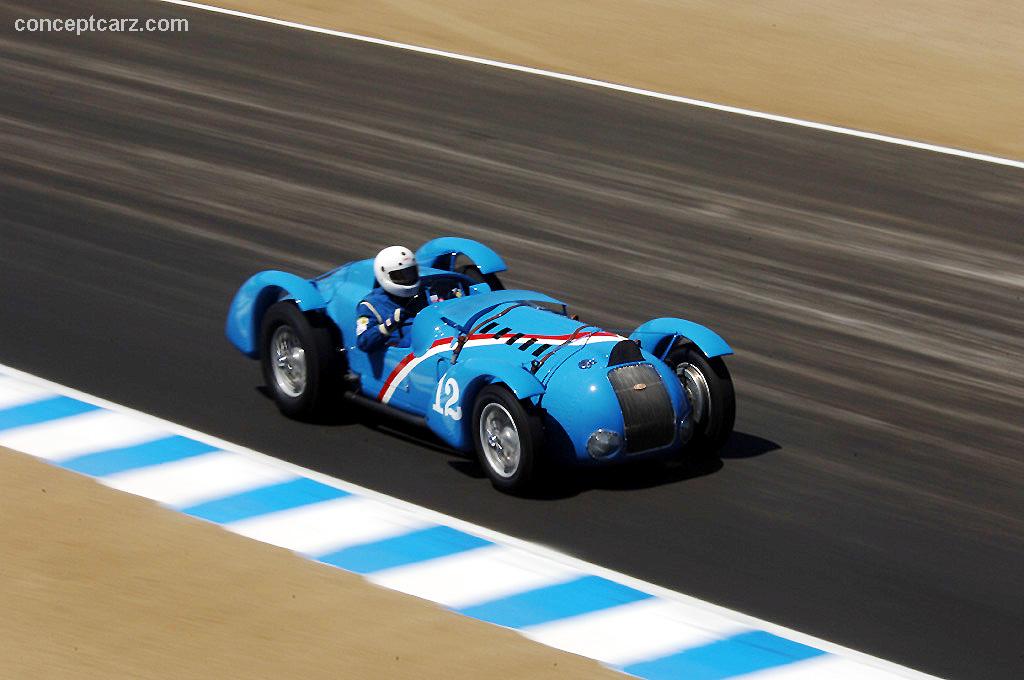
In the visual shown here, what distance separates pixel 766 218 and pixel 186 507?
27.5 feet

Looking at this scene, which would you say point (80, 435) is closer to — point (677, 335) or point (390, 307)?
point (390, 307)

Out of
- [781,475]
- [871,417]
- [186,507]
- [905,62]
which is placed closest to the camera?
[186,507]

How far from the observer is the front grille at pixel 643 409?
952cm

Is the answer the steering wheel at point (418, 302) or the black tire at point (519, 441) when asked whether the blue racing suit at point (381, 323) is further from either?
the black tire at point (519, 441)

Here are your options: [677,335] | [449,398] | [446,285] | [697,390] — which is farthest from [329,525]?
[677,335]

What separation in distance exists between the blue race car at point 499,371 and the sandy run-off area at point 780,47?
9.37 m

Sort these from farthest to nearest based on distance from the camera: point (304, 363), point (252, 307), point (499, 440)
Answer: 1. point (252, 307)
2. point (304, 363)
3. point (499, 440)

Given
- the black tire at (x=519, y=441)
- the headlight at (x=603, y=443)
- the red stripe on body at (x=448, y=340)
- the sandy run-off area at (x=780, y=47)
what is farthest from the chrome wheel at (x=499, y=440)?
the sandy run-off area at (x=780, y=47)

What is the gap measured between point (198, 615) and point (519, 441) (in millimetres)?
2292

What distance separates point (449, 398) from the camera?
980 cm

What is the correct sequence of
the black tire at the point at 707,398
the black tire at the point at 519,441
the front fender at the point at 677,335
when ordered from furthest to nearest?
the front fender at the point at 677,335 → the black tire at the point at 707,398 → the black tire at the point at 519,441

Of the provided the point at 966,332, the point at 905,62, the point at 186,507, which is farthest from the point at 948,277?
the point at 186,507

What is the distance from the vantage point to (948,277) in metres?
14.9

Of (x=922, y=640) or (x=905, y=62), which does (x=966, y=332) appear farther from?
(x=905, y=62)
